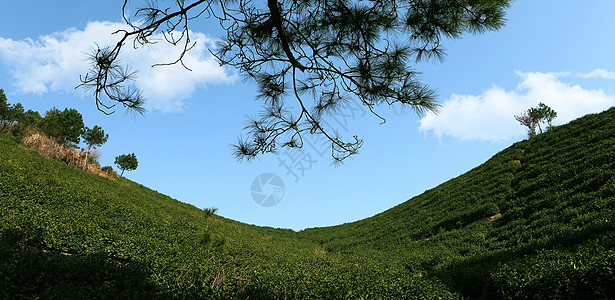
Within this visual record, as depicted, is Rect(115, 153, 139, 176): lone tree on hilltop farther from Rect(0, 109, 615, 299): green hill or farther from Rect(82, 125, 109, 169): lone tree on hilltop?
Rect(0, 109, 615, 299): green hill

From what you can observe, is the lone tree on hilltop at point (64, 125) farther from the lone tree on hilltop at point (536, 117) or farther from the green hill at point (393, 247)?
the lone tree on hilltop at point (536, 117)

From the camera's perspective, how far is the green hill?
5863mm

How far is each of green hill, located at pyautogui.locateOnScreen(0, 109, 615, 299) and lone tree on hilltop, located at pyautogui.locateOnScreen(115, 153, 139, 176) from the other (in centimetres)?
3273

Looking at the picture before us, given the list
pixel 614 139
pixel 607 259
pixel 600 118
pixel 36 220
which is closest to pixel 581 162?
pixel 614 139

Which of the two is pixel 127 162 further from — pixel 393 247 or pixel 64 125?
pixel 393 247

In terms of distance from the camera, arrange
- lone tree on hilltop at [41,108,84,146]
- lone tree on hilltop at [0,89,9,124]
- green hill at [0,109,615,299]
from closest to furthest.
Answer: green hill at [0,109,615,299], lone tree on hilltop at [0,89,9,124], lone tree on hilltop at [41,108,84,146]

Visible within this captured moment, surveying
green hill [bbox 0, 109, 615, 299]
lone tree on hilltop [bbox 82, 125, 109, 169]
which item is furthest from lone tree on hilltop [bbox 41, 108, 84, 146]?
green hill [bbox 0, 109, 615, 299]

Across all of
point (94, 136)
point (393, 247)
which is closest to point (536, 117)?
point (393, 247)

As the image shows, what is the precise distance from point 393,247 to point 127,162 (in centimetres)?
4606

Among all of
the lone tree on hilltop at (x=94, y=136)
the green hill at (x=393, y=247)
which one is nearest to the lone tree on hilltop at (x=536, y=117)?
the green hill at (x=393, y=247)

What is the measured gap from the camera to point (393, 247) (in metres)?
15.7

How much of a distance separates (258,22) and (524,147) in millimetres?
23777

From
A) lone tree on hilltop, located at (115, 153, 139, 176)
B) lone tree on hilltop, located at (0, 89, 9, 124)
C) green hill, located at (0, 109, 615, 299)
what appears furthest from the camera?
lone tree on hilltop, located at (115, 153, 139, 176)

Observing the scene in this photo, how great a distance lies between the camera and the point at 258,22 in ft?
16.9
